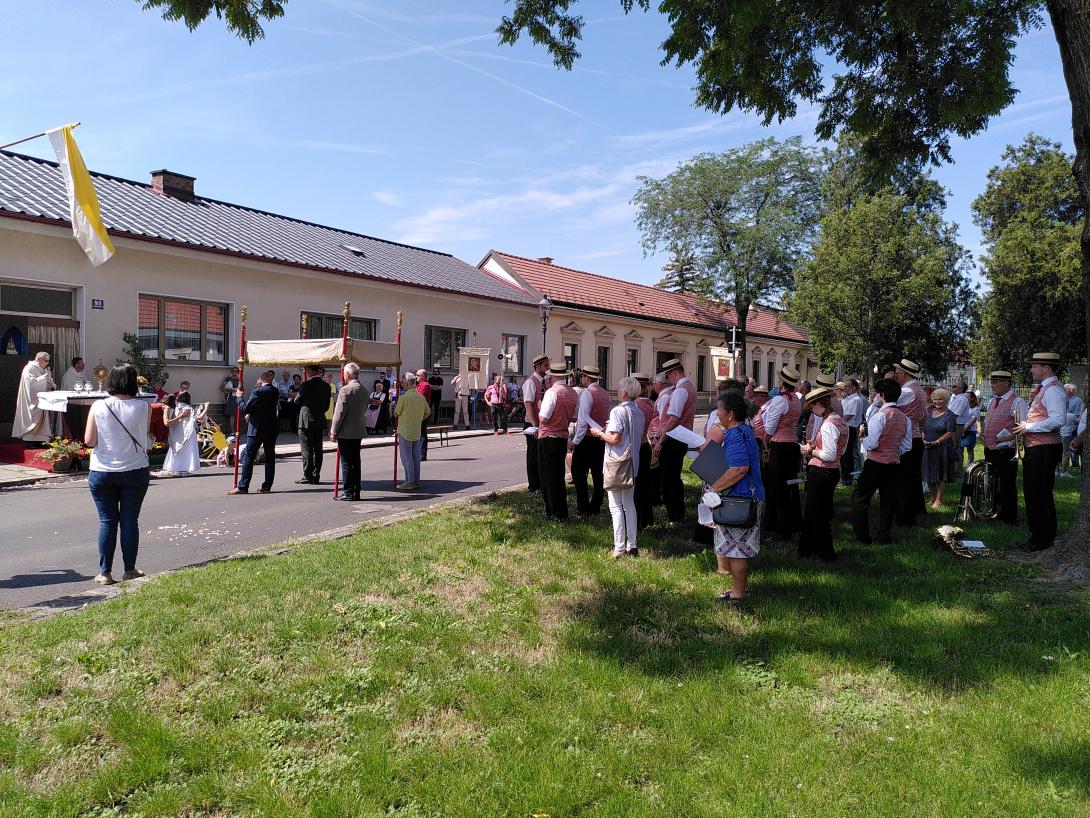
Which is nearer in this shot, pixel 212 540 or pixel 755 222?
pixel 212 540

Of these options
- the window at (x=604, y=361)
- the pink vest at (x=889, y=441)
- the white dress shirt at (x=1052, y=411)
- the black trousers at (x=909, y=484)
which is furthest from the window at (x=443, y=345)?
the white dress shirt at (x=1052, y=411)

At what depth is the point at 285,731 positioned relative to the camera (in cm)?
392

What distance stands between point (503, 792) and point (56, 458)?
13288mm

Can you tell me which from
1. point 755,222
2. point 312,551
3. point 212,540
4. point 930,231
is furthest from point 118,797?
point 755,222

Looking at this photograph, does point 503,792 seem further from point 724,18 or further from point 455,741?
point 724,18

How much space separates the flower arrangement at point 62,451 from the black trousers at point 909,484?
13303 millimetres

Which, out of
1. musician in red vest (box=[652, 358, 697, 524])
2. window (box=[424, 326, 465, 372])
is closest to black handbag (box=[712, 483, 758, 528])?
musician in red vest (box=[652, 358, 697, 524])

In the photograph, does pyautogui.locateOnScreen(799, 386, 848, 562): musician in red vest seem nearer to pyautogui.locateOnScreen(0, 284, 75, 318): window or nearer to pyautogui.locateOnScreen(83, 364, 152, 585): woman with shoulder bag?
pyautogui.locateOnScreen(83, 364, 152, 585): woman with shoulder bag

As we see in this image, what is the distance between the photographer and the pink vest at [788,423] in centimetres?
800

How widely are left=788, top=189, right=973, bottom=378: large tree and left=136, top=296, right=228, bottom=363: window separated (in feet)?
81.2

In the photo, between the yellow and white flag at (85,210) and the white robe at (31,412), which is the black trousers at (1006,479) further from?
the white robe at (31,412)

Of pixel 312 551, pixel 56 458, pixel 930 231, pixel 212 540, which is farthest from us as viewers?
pixel 930 231

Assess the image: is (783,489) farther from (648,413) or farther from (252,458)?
(252,458)

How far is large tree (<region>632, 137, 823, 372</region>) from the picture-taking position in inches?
1711
